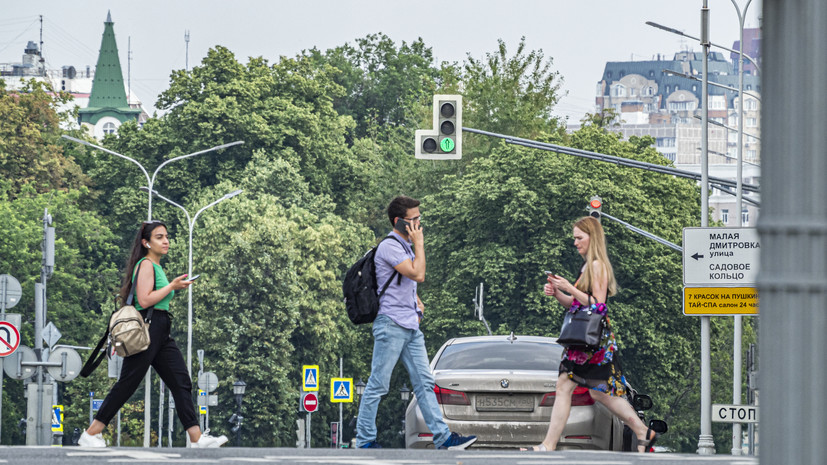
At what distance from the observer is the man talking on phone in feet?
35.1

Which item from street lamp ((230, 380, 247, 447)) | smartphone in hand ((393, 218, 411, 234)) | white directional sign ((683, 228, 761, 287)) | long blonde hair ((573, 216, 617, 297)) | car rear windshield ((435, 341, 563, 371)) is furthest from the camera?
street lamp ((230, 380, 247, 447))

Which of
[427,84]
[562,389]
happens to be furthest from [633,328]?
[562,389]

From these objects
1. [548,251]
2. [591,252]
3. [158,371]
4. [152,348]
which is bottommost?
[158,371]

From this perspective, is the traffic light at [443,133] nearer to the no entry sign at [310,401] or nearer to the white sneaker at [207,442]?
the white sneaker at [207,442]

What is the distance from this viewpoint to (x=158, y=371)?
10.6 metres

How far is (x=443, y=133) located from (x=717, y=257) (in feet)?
14.3

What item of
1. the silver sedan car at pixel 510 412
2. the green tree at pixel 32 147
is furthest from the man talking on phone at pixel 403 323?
the green tree at pixel 32 147

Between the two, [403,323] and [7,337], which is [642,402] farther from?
[7,337]

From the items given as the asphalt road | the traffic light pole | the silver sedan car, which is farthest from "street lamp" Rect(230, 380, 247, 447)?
the asphalt road

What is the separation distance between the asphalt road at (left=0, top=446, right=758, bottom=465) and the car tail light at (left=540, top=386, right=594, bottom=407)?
237 cm

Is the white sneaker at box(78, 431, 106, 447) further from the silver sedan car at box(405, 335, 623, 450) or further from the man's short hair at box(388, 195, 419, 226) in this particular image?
the silver sedan car at box(405, 335, 623, 450)

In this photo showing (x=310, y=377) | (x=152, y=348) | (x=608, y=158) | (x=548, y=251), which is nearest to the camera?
(x=152, y=348)

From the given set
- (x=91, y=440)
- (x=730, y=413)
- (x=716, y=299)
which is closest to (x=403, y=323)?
(x=91, y=440)

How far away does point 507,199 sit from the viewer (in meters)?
51.5
